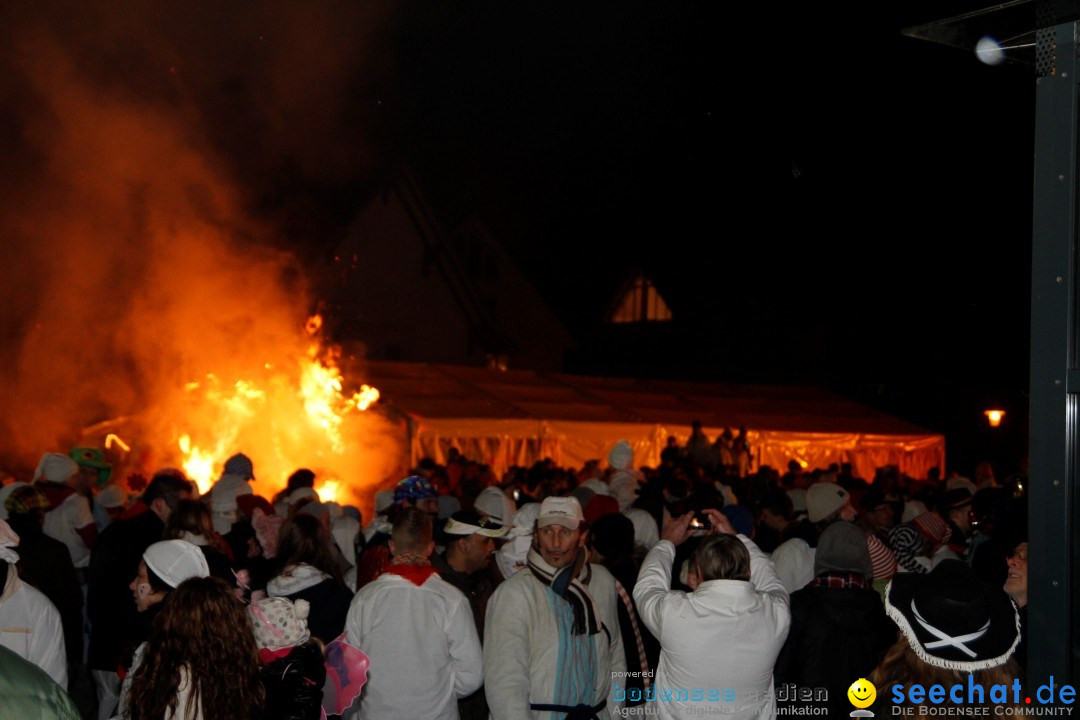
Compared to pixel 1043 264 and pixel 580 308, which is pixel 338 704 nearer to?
pixel 1043 264

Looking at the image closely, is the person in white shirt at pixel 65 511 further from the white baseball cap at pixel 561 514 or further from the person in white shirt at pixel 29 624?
the white baseball cap at pixel 561 514

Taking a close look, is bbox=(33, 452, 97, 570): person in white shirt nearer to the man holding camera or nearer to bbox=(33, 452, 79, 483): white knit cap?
bbox=(33, 452, 79, 483): white knit cap

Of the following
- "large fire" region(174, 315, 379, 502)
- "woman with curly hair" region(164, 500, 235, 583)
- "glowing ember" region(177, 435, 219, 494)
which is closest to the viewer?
"woman with curly hair" region(164, 500, 235, 583)

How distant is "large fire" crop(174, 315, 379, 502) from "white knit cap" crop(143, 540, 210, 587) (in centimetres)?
1512

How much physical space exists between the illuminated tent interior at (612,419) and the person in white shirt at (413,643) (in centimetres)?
1417

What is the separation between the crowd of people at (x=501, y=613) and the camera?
10.2ft

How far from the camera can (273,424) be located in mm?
20484

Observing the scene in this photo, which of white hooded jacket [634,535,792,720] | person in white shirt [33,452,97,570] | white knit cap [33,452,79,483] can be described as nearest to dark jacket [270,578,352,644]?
white hooded jacket [634,535,792,720]

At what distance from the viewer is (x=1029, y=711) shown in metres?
2.64

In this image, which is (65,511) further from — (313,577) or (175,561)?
(175,561)

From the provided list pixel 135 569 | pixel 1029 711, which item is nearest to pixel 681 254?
pixel 135 569

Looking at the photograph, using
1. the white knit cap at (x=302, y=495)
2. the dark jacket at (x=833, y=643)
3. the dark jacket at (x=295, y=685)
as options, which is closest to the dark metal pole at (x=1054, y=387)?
the dark jacket at (x=295, y=685)

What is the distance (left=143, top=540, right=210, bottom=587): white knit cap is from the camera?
3787 mm

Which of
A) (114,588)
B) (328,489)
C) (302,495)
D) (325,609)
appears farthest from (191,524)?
(328,489)
